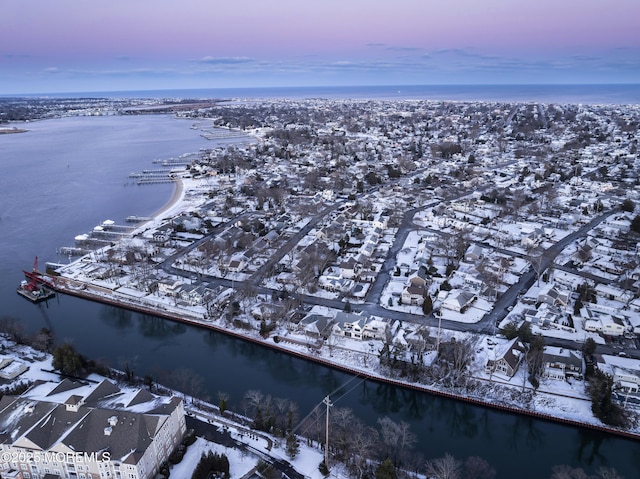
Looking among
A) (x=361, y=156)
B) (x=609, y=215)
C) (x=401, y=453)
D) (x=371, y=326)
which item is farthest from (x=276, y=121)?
(x=401, y=453)

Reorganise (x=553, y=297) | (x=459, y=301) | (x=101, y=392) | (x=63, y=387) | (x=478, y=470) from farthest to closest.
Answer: (x=553, y=297) < (x=459, y=301) < (x=63, y=387) < (x=101, y=392) < (x=478, y=470)

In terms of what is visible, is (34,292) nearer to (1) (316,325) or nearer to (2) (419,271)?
(1) (316,325)

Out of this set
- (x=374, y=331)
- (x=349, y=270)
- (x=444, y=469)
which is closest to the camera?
(x=444, y=469)

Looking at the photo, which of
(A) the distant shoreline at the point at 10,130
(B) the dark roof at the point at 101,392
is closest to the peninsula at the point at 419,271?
(B) the dark roof at the point at 101,392

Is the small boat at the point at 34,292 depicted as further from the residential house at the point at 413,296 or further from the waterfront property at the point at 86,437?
the residential house at the point at 413,296

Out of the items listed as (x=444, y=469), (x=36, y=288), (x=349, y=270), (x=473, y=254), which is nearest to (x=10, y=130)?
(x=36, y=288)

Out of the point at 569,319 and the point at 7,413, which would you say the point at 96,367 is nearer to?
the point at 7,413
